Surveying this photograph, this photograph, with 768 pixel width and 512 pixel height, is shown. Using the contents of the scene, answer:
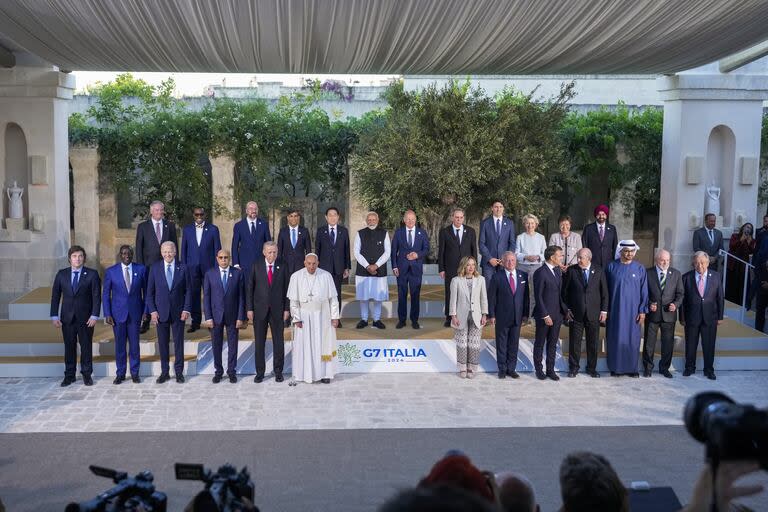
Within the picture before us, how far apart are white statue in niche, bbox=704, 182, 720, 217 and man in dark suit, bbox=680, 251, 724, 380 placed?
3657 millimetres

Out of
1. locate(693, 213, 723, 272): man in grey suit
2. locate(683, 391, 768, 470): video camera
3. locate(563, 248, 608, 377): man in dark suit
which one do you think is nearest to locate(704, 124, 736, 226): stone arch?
locate(693, 213, 723, 272): man in grey suit

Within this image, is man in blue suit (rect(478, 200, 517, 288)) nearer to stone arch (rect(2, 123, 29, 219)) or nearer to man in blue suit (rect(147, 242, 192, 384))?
man in blue suit (rect(147, 242, 192, 384))

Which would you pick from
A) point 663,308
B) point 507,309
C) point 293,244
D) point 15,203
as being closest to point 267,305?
point 293,244

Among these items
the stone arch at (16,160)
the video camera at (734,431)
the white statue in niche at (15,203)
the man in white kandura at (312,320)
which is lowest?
the man in white kandura at (312,320)

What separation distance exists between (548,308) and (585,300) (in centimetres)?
47

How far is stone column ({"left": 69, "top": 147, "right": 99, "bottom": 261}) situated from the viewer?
53.1ft

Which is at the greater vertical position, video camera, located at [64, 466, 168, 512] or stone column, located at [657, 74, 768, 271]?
stone column, located at [657, 74, 768, 271]

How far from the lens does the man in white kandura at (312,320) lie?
33.5 ft

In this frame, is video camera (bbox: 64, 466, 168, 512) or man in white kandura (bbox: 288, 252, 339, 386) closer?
video camera (bbox: 64, 466, 168, 512)

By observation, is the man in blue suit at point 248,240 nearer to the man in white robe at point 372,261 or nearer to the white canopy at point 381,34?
the man in white robe at point 372,261

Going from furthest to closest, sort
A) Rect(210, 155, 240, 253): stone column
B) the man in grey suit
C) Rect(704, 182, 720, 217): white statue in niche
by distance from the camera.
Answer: Rect(210, 155, 240, 253): stone column, Rect(704, 182, 720, 217): white statue in niche, the man in grey suit

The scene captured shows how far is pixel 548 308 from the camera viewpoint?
10.4m

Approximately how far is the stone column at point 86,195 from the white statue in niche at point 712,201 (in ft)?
34.4

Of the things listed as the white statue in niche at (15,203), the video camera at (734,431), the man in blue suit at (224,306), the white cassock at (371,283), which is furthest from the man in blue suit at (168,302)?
the video camera at (734,431)
